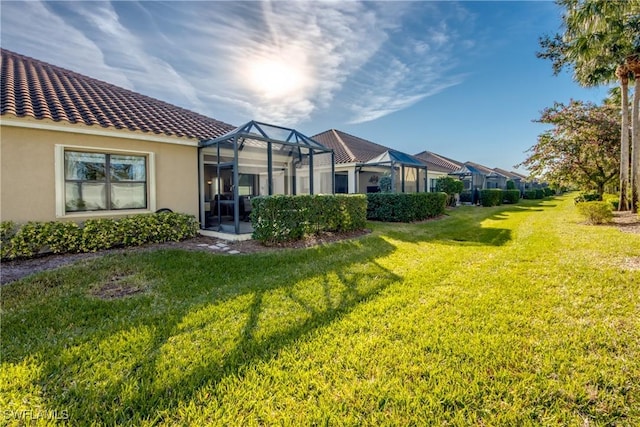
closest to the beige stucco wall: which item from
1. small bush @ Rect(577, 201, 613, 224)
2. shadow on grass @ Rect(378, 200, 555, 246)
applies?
shadow on grass @ Rect(378, 200, 555, 246)

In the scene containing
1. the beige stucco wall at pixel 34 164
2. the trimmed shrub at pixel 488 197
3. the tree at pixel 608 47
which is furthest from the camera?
the trimmed shrub at pixel 488 197

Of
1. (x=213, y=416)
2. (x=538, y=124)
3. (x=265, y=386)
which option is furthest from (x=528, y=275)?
(x=538, y=124)

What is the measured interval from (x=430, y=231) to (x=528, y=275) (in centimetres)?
575

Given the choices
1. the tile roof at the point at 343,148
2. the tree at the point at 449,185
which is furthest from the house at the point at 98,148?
the tree at the point at 449,185

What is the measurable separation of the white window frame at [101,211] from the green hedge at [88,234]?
380 mm

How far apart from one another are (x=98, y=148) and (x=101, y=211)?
1824mm

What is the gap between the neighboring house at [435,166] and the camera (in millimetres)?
28359

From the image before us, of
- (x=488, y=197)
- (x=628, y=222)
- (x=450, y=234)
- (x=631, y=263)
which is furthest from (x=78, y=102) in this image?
(x=488, y=197)

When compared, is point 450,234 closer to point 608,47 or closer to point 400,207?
point 400,207

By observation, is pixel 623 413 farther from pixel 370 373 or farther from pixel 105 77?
pixel 105 77

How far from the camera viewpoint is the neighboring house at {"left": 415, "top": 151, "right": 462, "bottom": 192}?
93.0ft

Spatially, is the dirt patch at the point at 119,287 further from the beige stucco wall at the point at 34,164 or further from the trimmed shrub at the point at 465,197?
the trimmed shrub at the point at 465,197

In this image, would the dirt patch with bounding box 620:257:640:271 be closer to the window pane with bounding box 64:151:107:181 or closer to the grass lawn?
the grass lawn

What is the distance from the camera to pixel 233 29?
31.1ft
